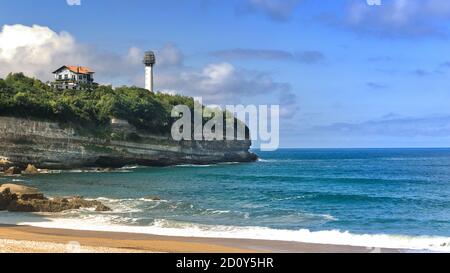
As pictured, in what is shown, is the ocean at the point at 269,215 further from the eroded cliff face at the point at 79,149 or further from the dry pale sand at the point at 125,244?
the eroded cliff face at the point at 79,149

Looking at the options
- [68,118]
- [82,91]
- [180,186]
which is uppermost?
[82,91]

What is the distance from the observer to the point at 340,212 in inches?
1113

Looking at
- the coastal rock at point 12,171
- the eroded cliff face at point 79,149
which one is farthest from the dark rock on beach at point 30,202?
the eroded cliff face at point 79,149

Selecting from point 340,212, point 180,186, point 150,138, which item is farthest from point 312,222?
point 150,138

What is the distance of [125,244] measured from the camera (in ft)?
53.0

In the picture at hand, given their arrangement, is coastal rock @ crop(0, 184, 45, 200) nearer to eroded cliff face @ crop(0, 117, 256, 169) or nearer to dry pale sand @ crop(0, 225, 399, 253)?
dry pale sand @ crop(0, 225, 399, 253)

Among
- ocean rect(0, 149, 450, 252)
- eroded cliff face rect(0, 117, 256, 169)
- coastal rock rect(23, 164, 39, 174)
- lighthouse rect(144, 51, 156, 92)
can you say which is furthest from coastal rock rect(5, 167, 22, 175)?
lighthouse rect(144, 51, 156, 92)

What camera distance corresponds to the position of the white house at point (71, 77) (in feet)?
315

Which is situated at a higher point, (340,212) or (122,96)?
(122,96)

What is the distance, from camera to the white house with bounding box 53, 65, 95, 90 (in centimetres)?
9616

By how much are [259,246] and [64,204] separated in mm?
14171

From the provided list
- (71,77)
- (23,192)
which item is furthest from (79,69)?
(23,192)
